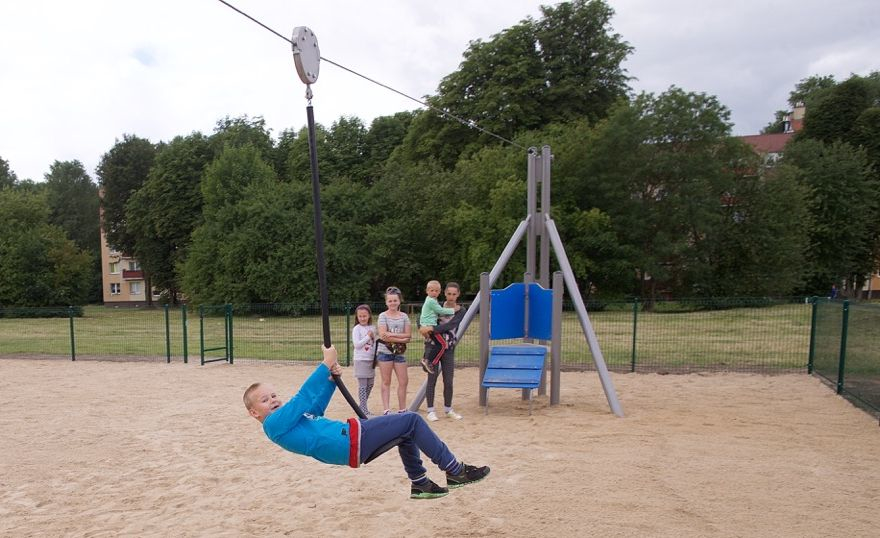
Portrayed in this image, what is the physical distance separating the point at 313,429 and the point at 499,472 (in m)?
2.77

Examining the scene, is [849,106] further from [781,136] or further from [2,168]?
[2,168]

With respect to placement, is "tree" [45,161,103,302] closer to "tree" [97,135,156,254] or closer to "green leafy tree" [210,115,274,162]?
"tree" [97,135,156,254]

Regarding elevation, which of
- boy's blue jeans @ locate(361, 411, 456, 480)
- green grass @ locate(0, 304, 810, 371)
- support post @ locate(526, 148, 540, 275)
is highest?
support post @ locate(526, 148, 540, 275)

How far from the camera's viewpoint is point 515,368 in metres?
8.88

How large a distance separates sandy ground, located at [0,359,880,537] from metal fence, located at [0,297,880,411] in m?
1.07

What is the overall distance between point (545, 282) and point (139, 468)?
623cm

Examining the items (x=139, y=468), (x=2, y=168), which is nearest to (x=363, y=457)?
(x=139, y=468)

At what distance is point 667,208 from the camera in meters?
29.7

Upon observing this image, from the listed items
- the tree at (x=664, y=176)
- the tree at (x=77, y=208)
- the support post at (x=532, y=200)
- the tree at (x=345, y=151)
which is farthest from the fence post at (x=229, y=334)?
the tree at (x=77, y=208)

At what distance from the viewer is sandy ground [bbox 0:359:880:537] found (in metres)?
4.84

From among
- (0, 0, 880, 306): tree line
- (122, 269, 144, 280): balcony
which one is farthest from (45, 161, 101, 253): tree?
(0, 0, 880, 306): tree line

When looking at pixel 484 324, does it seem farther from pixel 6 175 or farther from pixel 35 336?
pixel 6 175

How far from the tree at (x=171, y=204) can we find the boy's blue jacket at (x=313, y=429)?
40.9m

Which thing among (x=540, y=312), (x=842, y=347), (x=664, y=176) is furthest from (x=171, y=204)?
(x=842, y=347)
